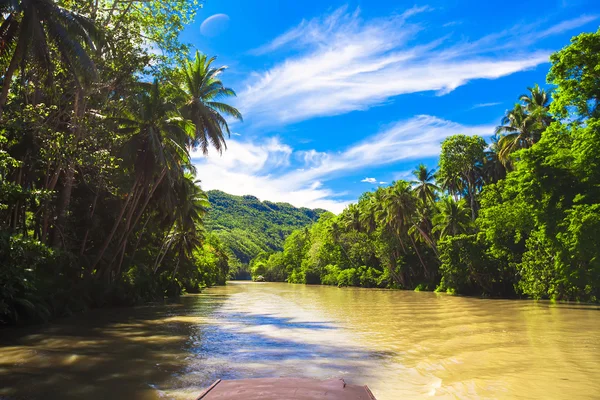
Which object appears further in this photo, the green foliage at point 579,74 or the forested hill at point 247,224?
the forested hill at point 247,224

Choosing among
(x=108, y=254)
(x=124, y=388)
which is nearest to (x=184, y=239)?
(x=108, y=254)

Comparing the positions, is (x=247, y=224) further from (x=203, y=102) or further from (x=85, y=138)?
(x=85, y=138)

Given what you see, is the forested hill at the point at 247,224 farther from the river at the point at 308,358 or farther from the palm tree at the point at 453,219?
the river at the point at 308,358

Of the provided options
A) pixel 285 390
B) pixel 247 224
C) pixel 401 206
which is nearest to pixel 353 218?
pixel 401 206

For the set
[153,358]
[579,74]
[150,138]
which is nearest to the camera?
[153,358]

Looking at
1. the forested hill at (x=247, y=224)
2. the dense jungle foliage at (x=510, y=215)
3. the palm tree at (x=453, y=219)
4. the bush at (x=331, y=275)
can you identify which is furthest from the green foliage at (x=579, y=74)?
the forested hill at (x=247, y=224)

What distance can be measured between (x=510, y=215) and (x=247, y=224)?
5906 inches

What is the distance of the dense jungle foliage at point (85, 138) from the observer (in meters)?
10.9

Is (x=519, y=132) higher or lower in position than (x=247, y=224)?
lower

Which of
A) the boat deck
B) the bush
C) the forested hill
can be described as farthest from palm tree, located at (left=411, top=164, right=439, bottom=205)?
the forested hill

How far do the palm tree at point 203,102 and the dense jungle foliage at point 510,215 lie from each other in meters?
16.7

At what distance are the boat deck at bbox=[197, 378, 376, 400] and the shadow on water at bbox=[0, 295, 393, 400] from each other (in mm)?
2778

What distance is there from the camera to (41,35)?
1032 cm

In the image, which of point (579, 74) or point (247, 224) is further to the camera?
point (247, 224)
